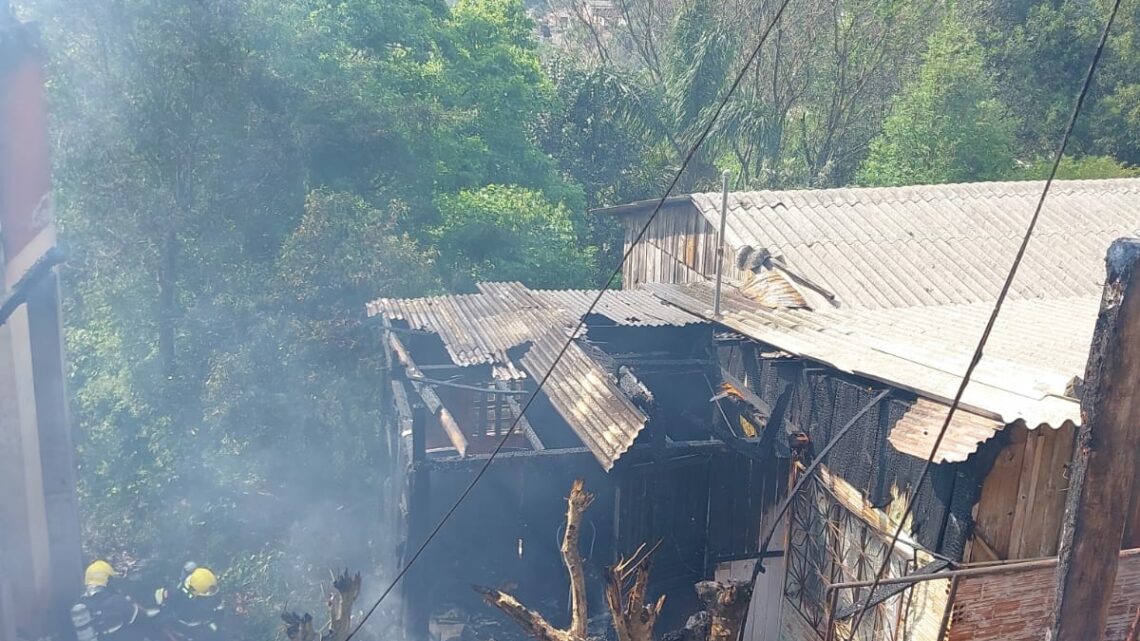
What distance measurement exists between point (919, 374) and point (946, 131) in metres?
17.1

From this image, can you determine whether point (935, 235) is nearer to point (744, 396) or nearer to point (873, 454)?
point (744, 396)

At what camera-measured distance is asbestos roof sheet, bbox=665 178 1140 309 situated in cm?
952

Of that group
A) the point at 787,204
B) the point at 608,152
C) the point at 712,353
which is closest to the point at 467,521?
the point at 712,353

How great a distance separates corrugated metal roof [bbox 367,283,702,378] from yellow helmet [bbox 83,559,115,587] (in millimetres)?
4813

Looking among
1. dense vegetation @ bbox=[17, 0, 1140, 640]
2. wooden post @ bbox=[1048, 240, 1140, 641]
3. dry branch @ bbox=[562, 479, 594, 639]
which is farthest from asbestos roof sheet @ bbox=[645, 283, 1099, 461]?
dense vegetation @ bbox=[17, 0, 1140, 640]

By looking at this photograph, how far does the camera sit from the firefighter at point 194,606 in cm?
991

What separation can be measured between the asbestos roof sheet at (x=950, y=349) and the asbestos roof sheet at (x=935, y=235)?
1.82ft

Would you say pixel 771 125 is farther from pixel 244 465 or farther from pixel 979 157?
pixel 244 465

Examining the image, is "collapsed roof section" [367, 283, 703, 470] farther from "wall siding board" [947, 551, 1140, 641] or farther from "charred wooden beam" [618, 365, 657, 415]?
"wall siding board" [947, 551, 1140, 641]

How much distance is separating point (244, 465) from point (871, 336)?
397 inches

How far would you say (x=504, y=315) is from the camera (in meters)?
10.8

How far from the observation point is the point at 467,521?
8.40 m

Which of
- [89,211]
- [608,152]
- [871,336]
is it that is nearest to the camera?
[871,336]

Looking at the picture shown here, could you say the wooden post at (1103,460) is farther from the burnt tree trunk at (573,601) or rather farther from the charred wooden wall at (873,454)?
the burnt tree trunk at (573,601)
